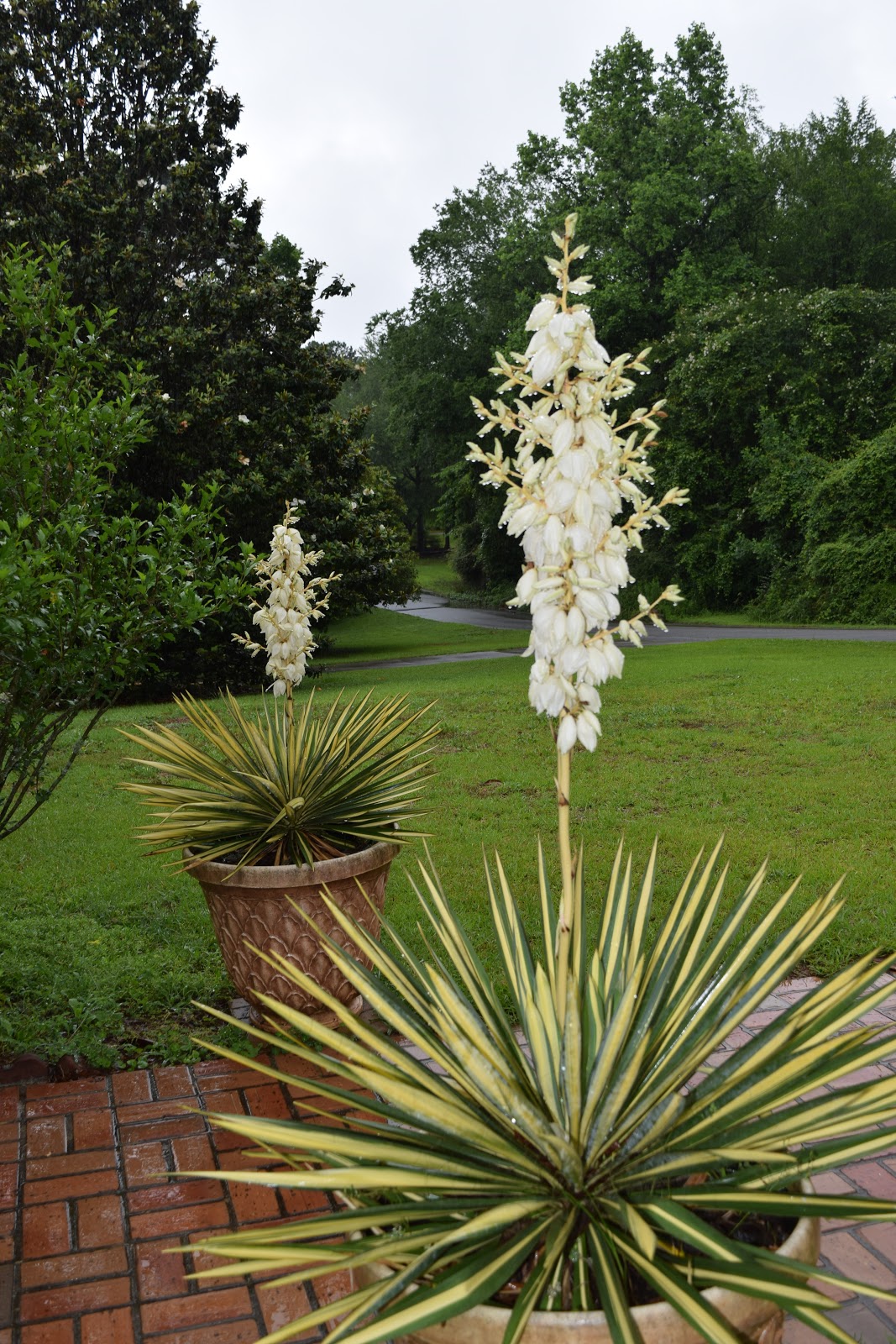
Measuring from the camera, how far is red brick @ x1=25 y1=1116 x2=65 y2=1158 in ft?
10.4

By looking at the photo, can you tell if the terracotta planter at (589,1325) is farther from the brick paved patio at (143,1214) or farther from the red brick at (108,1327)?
the red brick at (108,1327)

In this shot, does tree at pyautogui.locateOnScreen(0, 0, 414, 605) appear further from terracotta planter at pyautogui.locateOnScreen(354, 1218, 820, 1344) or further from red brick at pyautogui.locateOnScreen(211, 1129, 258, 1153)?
terracotta planter at pyautogui.locateOnScreen(354, 1218, 820, 1344)

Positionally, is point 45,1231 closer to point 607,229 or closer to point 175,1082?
point 175,1082

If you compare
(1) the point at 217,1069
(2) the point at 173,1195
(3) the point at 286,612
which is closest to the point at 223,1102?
(1) the point at 217,1069

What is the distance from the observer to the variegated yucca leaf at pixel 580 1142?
5.03 feet

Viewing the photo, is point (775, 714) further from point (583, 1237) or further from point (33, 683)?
point (583, 1237)

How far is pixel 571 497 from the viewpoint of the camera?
197 centimetres

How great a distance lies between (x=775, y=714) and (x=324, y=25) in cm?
791

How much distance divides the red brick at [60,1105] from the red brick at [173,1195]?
0.56 m

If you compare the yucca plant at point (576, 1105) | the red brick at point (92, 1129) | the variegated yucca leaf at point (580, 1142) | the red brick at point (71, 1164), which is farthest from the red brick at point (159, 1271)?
the variegated yucca leaf at point (580, 1142)

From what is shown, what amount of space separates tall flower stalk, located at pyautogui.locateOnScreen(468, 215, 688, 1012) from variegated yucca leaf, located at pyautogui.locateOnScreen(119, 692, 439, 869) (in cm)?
200

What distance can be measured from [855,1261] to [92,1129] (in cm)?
228

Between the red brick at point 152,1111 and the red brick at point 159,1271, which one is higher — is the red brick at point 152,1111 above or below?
below

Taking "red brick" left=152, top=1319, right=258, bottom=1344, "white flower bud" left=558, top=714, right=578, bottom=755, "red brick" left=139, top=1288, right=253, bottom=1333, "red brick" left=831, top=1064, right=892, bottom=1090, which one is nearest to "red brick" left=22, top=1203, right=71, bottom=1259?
"red brick" left=139, top=1288, right=253, bottom=1333
